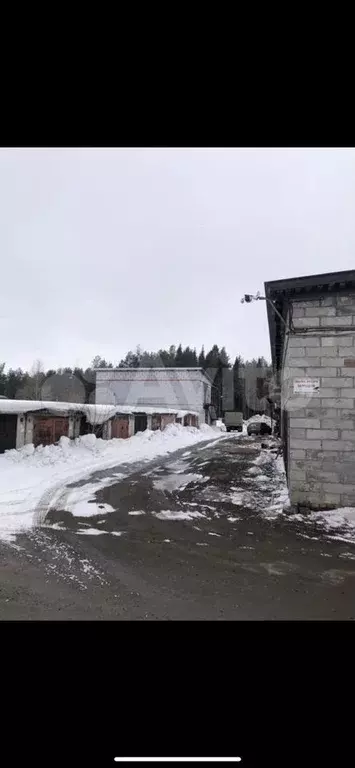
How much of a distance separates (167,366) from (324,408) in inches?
2253

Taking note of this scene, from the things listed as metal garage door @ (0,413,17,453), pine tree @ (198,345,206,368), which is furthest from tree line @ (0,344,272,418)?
metal garage door @ (0,413,17,453)

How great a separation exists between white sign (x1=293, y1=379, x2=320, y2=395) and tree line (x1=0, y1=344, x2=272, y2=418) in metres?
18.1

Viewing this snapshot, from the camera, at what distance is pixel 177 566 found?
4402 millimetres

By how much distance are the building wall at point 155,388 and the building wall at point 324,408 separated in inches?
1302

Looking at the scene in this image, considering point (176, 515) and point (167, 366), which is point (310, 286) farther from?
point (167, 366)

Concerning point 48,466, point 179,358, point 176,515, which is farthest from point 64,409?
point 179,358

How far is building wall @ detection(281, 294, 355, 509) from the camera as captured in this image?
263 inches

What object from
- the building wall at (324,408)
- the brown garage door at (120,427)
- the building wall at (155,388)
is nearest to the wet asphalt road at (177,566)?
the building wall at (324,408)

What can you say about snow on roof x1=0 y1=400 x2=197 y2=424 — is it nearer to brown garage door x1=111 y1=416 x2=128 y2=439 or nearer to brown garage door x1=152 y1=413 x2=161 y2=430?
brown garage door x1=111 y1=416 x2=128 y2=439

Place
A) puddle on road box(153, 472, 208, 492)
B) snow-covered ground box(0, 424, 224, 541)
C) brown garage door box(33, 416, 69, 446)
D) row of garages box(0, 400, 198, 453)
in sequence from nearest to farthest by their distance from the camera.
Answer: snow-covered ground box(0, 424, 224, 541), puddle on road box(153, 472, 208, 492), row of garages box(0, 400, 198, 453), brown garage door box(33, 416, 69, 446)

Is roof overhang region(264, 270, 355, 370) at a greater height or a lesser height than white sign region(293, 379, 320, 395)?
greater
